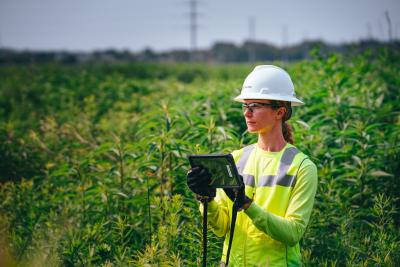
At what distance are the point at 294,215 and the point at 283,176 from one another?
0.23 metres

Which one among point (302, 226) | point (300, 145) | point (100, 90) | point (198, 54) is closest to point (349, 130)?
point (300, 145)

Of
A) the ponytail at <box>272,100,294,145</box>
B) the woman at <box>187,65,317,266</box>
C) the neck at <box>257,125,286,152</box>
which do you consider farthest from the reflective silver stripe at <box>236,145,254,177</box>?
the ponytail at <box>272,100,294,145</box>

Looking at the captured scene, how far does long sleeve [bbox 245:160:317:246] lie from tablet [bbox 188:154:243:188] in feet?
0.56

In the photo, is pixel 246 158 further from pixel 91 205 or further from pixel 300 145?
pixel 91 205

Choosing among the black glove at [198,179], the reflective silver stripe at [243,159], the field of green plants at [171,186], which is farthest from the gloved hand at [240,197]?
the field of green plants at [171,186]

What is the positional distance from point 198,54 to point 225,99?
47.5 metres

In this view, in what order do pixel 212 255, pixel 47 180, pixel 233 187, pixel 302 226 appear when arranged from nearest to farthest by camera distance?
pixel 233 187, pixel 302 226, pixel 212 255, pixel 47 180

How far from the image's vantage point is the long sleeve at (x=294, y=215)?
2568 mm

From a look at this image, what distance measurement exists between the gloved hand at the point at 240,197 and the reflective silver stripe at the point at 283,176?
32 cm

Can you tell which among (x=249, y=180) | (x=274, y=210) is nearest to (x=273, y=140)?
(x=249, y=180)

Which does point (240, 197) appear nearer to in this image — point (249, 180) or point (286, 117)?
point (249, 180)

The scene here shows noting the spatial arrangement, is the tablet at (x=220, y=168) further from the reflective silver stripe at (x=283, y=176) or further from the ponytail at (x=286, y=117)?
the ponytail at (x=286, y=117)

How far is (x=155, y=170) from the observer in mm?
4527

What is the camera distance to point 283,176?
9.04 ft
